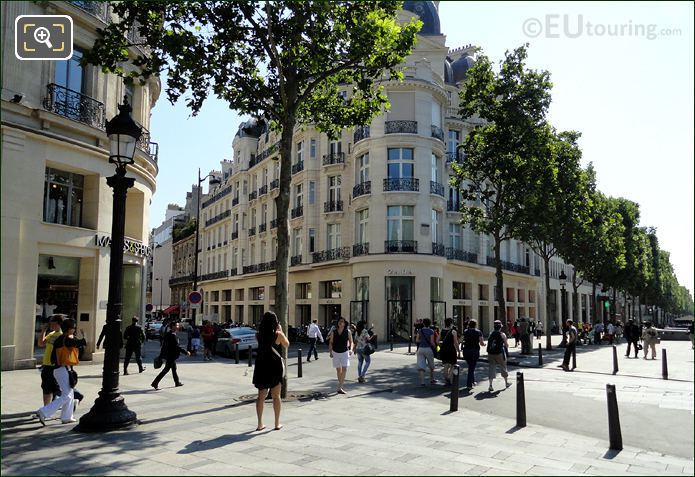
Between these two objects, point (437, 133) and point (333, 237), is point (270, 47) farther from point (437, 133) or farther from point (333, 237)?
point (333, 237)

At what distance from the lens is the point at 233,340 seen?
2230cm

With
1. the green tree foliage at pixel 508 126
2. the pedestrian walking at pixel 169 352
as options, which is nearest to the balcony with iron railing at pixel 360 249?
the green tree foliage at pixel 508 126

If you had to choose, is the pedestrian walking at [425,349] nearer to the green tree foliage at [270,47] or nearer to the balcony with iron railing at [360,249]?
the green tree foliage at [270,47]

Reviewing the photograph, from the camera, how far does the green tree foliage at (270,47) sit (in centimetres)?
1150

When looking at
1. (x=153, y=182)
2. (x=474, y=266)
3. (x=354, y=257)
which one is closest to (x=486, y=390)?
(x=153, y=182)

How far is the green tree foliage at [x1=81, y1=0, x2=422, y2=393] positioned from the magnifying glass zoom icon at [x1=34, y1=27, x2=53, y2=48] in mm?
1150

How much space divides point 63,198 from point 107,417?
1133 cm

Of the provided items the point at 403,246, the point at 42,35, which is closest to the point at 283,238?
the point at 42,35

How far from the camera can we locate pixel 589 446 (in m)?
7.53

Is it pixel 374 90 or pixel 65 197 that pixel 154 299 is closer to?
pixel 65 197

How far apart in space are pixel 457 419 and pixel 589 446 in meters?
Answer: 2.34

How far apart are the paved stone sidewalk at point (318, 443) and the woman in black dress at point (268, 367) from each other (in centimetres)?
41

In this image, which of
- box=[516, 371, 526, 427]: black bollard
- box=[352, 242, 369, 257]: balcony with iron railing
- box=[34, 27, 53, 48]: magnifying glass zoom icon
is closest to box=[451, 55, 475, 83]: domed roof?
box=[352, 242, 369, 257]: balcony with iron railing

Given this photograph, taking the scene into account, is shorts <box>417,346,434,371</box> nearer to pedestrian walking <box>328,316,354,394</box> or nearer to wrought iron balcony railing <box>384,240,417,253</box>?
pedestrian walking <box>328,316,354,394</box>
